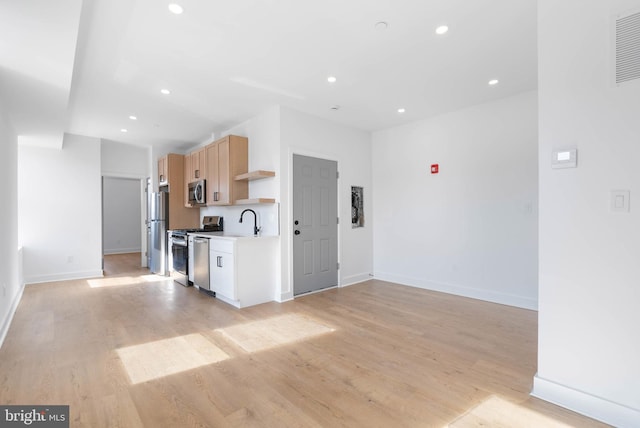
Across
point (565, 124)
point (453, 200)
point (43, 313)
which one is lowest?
point (43, 313)

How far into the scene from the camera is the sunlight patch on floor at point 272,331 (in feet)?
8.98

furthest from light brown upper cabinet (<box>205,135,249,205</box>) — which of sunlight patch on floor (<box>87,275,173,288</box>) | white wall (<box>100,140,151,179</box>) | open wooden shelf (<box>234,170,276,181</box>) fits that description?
white wall (<box>100,140,151,179</box>)

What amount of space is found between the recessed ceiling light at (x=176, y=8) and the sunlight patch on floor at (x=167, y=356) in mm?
2687

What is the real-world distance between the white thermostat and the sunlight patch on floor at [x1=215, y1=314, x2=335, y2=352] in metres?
2.34

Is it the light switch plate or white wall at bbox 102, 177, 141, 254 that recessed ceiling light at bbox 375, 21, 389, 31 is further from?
white wall at bbox 102, 177, 141, 254

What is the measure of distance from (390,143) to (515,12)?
2.99 metres

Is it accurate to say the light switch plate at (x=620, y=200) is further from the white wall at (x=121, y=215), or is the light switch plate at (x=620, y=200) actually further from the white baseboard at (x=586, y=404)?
the white wall at (x=121, y=215)

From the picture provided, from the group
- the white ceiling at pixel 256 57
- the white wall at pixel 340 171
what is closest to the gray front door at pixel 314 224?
the white wall at pixel 340 171

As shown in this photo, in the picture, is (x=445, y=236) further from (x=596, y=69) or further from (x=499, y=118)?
(x=596, y=69)

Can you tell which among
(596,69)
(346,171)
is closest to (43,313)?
(346,171)

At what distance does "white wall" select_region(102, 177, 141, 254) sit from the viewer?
9625 millimetres

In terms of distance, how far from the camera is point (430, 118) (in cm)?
468

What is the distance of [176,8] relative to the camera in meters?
2.20

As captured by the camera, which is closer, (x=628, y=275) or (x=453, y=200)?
(x=628, y=275)
